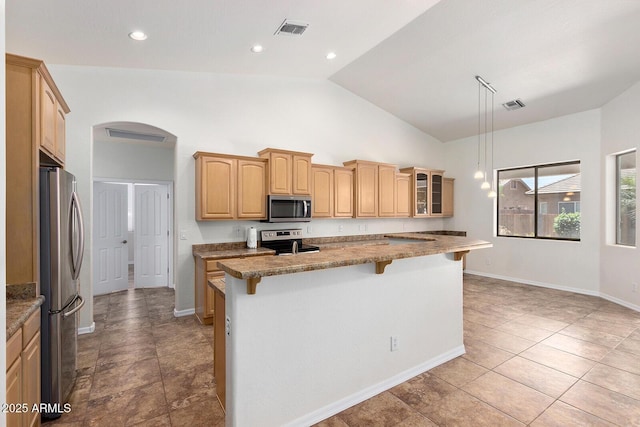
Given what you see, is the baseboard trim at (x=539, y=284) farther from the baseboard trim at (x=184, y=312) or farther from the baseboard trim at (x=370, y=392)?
the baseboard trim at (x=184, y=312)

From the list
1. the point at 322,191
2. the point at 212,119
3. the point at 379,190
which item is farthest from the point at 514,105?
the point at 212,119

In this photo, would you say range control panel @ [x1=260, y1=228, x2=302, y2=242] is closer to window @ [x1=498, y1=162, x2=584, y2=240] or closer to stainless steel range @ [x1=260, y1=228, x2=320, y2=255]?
stainless steel range @ [x1=260, y1=228, x2=320, y2=255]

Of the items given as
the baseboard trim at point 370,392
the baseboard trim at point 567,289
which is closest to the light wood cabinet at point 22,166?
the baseboard trim at point 370,392

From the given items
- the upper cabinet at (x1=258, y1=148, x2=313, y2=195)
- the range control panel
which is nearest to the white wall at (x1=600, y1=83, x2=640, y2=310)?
the upper cabinet at (x1=258, y1=148, x2=313, y2=195)

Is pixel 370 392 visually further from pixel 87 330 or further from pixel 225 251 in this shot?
pixel 87 330

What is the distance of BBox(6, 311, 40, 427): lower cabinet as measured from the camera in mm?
1498

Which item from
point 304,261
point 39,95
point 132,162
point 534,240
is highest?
point 132,162

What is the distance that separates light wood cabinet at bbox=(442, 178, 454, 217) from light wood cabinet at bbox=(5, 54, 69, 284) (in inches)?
271

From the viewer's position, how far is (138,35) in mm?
3086

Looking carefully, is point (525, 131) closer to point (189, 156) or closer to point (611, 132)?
point (611, 132)

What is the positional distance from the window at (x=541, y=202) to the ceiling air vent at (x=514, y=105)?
4.40 feet

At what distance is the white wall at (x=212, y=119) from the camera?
3.65 meters

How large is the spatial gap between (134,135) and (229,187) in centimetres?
214

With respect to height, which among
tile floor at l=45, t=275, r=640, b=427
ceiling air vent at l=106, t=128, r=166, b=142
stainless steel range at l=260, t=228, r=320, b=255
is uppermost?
ceiling air vent at l=106, t=128, r=166, b=142
